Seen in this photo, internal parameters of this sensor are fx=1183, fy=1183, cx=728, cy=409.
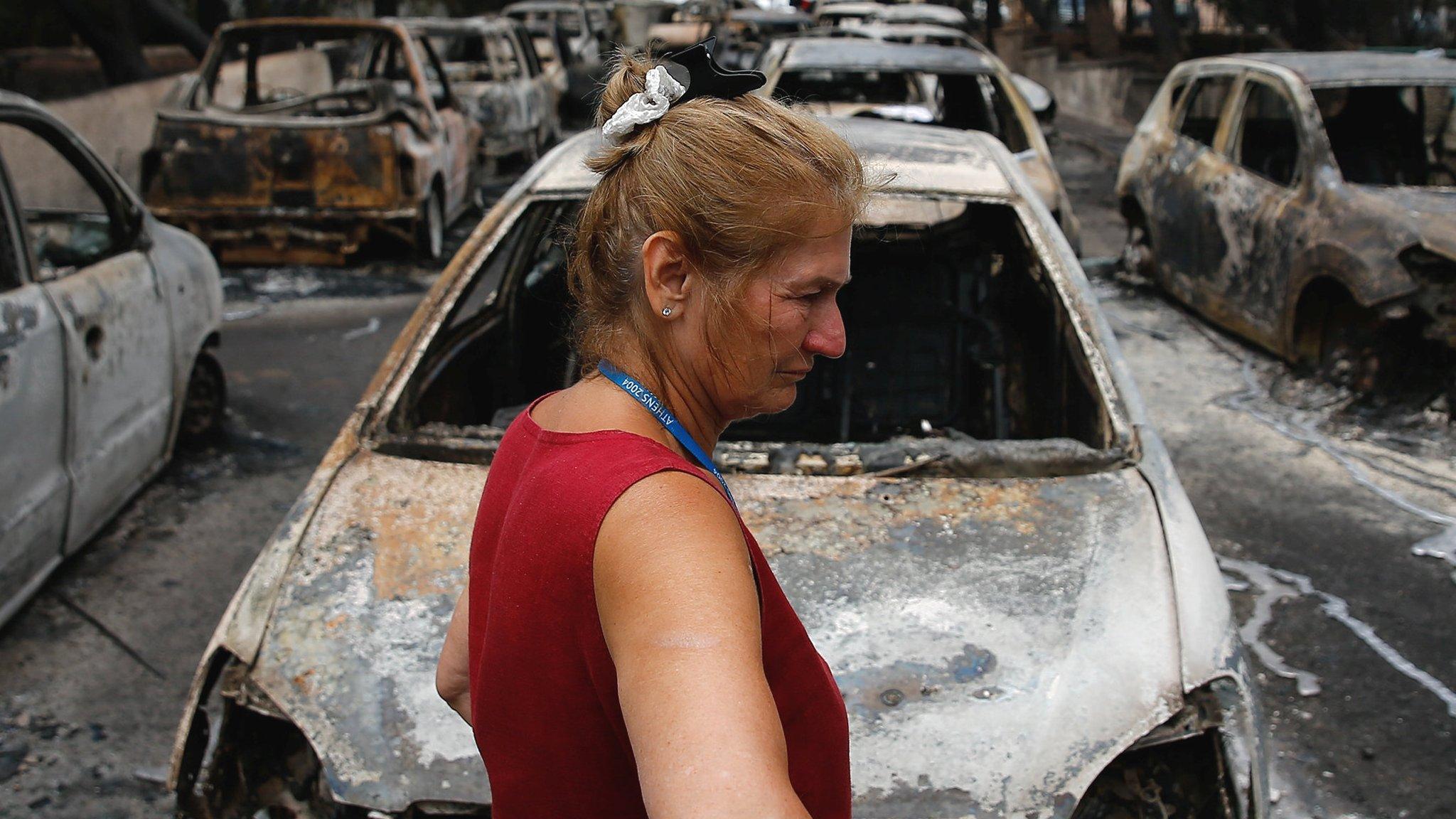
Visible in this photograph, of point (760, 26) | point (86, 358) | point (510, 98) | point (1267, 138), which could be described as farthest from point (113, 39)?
point (1267, 138)

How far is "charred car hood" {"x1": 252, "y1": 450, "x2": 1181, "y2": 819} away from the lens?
1997mm

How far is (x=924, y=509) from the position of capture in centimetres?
257

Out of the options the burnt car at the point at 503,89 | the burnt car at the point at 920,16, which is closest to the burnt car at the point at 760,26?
the burnt car at the point at 920,16

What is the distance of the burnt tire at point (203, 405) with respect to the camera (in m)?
5.37

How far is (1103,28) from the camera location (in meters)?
21.7

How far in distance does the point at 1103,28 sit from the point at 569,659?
23.0m

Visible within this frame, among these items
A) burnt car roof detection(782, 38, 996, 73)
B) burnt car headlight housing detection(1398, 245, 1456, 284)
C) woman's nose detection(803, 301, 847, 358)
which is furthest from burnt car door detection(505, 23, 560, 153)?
woman's nose detection(803, 301, 847, 358)

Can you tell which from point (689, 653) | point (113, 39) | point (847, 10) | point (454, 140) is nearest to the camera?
point (689, 653)

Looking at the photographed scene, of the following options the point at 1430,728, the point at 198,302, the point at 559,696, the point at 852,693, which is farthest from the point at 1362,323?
the point at 559,696

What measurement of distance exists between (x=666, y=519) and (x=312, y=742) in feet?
4.57

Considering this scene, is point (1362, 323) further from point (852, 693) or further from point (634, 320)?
point (634, 320)

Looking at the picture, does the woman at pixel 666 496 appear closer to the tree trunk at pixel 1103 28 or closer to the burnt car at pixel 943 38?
the burnt car at pixel 943 38

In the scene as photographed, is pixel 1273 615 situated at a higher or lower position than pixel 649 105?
lower

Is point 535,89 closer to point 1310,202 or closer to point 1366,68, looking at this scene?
point 1366,68
